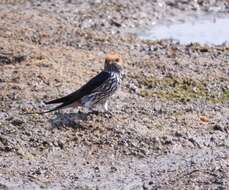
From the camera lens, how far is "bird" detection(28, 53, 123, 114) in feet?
29.6

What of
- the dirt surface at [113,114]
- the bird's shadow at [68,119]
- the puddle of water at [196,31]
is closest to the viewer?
the dirt surface at [113,114]

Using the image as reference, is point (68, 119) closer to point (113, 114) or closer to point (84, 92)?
point (84, 92)

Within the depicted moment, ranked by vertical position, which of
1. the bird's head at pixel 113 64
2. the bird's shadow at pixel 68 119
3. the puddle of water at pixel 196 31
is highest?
the bird's head at pixel 113 64

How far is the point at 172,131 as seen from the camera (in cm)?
903

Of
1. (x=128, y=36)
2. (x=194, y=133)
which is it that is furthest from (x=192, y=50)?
(x=194, y=133)

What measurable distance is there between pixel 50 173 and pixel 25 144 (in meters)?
0.59

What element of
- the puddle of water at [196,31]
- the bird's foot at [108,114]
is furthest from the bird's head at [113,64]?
the puddle of water at [196,31]

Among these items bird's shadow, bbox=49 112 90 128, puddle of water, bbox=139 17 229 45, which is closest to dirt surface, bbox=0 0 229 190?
bird's shadow, bbox=49 112 90 128

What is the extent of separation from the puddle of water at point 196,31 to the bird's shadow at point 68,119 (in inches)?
139

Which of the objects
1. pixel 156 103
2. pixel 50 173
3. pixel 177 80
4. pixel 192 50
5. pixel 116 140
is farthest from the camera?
pixel 192 50

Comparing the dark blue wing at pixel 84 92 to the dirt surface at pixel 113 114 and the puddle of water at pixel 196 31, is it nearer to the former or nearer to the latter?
the dirt surface at pixel 113 114

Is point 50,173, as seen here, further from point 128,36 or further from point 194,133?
point 128,36

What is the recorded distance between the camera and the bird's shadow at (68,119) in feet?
29.5

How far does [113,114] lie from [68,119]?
488mm
